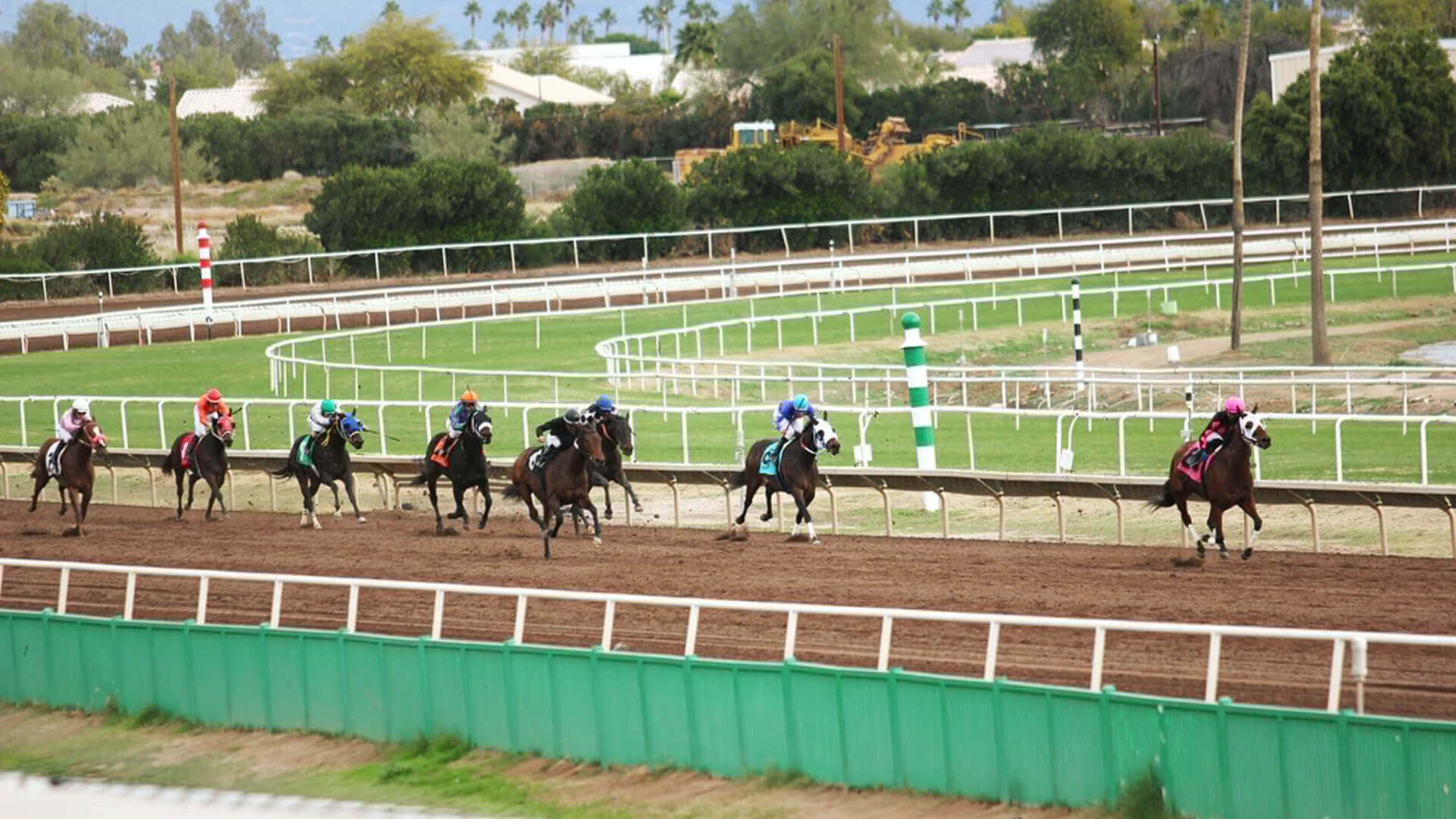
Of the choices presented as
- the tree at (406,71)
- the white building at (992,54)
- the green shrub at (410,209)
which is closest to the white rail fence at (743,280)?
the green shrub at (410,209)

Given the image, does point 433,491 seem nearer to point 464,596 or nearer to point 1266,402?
point 464,596

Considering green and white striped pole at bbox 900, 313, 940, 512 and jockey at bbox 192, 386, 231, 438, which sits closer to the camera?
green and white striped pole at bbox 900, 313, 940, 512

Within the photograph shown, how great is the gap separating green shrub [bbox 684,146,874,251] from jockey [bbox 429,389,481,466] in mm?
33772

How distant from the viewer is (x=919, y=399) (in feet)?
53.0

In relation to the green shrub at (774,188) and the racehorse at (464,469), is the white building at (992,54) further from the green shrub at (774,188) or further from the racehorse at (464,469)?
the racehorse at (464,469)

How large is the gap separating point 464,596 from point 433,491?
12.1ft

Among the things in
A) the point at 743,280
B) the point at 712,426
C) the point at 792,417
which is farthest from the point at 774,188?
the point at 792,417

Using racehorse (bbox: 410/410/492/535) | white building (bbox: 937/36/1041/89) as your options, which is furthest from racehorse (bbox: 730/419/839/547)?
white building (bbox: 937/36/1041/89)

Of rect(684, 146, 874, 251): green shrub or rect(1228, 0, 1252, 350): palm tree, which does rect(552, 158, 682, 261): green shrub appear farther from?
rect(1228, 0, 1252, 350): palm tree

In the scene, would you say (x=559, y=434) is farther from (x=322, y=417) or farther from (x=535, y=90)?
(x=535, y=90)

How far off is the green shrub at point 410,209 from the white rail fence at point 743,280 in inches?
321

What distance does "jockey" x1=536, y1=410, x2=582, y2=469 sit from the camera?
14.4 meters

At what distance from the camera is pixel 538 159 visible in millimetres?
74062

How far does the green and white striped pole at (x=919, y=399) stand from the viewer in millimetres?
15852
